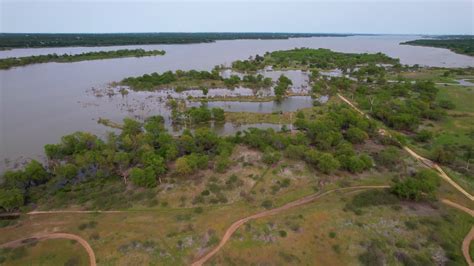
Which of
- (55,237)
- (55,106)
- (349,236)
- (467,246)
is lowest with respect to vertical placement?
(467,246)

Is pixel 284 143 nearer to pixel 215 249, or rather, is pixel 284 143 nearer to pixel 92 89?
pixel 215 249

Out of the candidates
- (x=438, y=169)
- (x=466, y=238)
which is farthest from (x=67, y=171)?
(x=438, y=169)

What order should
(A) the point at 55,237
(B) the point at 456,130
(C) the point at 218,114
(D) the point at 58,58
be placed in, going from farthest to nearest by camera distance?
(D) the point at 58,58 → (C) the point at 218,114 → (B) the point at 456,130 → (A) the point at 55,237

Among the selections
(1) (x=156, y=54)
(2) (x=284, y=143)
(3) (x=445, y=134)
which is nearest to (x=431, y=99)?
(3) (x=445, y=134)

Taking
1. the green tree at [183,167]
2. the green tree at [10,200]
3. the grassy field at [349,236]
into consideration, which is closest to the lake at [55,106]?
the green tree at [10,200]

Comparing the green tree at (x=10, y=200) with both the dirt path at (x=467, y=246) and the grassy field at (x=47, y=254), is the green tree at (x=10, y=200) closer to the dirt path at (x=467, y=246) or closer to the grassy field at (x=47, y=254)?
the grassy field at (x=47, y=254)

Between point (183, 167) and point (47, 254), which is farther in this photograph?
point (183, 167)

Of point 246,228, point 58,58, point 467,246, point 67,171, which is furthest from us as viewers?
point 58,58

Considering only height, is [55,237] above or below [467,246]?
above

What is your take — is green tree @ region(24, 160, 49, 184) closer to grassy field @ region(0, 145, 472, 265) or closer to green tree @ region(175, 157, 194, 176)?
grassy field @ region(0, 145, 472, 265)

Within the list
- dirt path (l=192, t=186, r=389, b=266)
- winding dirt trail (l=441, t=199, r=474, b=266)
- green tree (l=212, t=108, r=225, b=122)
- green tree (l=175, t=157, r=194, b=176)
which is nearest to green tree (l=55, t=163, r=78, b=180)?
green tree (l=175, t=157, r=194, b=176)

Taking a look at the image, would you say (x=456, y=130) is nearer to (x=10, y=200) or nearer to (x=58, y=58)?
(x=10, y=200)

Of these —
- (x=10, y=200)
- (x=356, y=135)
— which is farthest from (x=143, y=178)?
(x=356, y=135)
